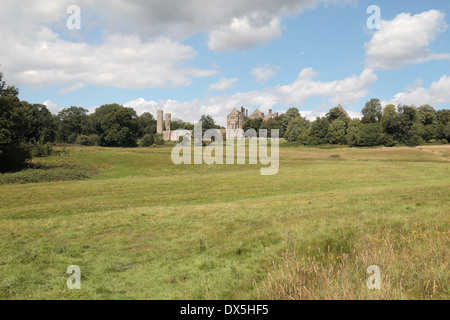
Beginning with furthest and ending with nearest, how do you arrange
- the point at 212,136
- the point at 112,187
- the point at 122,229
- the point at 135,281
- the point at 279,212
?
the point at 212,136 → the point at 112,187 → the point at 279,212 → the point at 122,229 → the point at 135,281

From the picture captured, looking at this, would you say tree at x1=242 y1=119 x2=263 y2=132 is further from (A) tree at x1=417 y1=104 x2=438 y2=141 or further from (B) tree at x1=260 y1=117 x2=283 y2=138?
(A) tree at x1=417 y1=104 x2=438 y2=141

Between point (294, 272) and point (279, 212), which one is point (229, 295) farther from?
point (279, 212)

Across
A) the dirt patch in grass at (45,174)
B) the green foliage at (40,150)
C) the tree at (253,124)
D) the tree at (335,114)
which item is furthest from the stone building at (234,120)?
the dirt patch in grass at (45,174)

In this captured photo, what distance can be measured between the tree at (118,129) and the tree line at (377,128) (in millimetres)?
68514

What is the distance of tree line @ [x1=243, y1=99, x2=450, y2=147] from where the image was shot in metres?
106

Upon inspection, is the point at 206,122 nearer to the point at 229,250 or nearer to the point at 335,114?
the point at 335,114

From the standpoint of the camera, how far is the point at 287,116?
16338cm

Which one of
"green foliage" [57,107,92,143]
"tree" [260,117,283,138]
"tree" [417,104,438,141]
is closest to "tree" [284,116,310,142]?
"tree" [260,117,283,138]

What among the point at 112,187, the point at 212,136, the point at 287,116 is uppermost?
the point at 287,116

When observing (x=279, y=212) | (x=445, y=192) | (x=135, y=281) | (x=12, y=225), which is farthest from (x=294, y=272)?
(x=445, y=192)

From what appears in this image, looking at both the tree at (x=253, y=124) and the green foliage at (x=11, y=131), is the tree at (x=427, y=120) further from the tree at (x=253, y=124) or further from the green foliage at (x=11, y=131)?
the green foliage at (x=11, y=131)

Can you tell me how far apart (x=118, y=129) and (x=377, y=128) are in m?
97.0

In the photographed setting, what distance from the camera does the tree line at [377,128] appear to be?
106m
